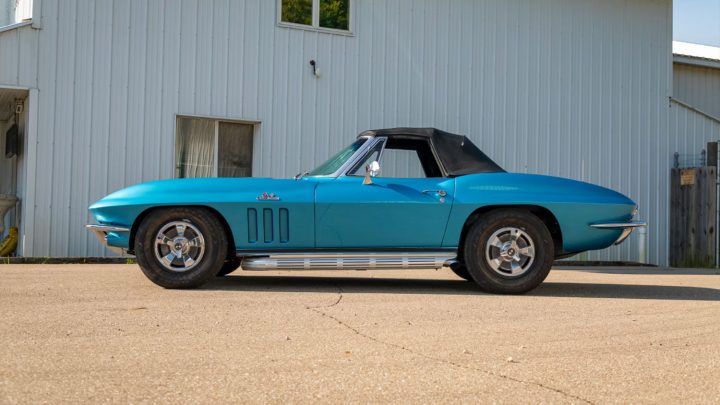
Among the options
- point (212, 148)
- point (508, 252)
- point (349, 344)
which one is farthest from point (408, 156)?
point (212, 148)

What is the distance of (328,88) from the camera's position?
562 inches

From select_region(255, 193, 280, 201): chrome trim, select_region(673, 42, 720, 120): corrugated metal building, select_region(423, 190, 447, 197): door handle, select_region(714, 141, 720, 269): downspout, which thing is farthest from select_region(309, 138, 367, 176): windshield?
select_region(673, 42, 720, 120): corrugated metal building

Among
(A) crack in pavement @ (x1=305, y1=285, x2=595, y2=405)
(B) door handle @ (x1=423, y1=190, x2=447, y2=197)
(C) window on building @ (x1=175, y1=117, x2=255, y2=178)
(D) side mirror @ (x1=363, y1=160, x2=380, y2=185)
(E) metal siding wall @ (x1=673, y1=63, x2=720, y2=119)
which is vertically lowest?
(A) crack in pavement @ (x1=305, y1=285, x2=595, y2=405)

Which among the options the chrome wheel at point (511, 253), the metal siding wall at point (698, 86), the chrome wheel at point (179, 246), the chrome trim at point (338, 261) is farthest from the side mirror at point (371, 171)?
the metal siding wall at point (698, 86)

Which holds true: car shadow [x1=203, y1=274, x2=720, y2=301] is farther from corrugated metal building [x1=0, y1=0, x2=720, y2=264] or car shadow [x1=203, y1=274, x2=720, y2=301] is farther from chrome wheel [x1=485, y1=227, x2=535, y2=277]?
corrugated metal building [x1=0, y1=0, x2=720, y2=264]

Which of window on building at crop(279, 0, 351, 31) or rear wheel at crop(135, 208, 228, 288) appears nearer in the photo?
rear wheel at crop(135, 208, 228, 288)

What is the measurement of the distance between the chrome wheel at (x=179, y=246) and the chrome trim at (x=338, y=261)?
0.42 m

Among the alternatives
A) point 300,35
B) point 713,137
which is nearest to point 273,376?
point 300,35

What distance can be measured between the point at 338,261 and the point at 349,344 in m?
2.75

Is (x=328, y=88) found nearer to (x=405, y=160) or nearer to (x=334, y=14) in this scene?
(x=334, y=14)

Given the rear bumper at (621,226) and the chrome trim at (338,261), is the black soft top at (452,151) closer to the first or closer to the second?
the chrome trim at (338,261)

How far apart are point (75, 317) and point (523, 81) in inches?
441

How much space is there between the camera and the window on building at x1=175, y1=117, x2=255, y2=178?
44.2 ft

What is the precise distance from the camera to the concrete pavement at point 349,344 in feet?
13.1
